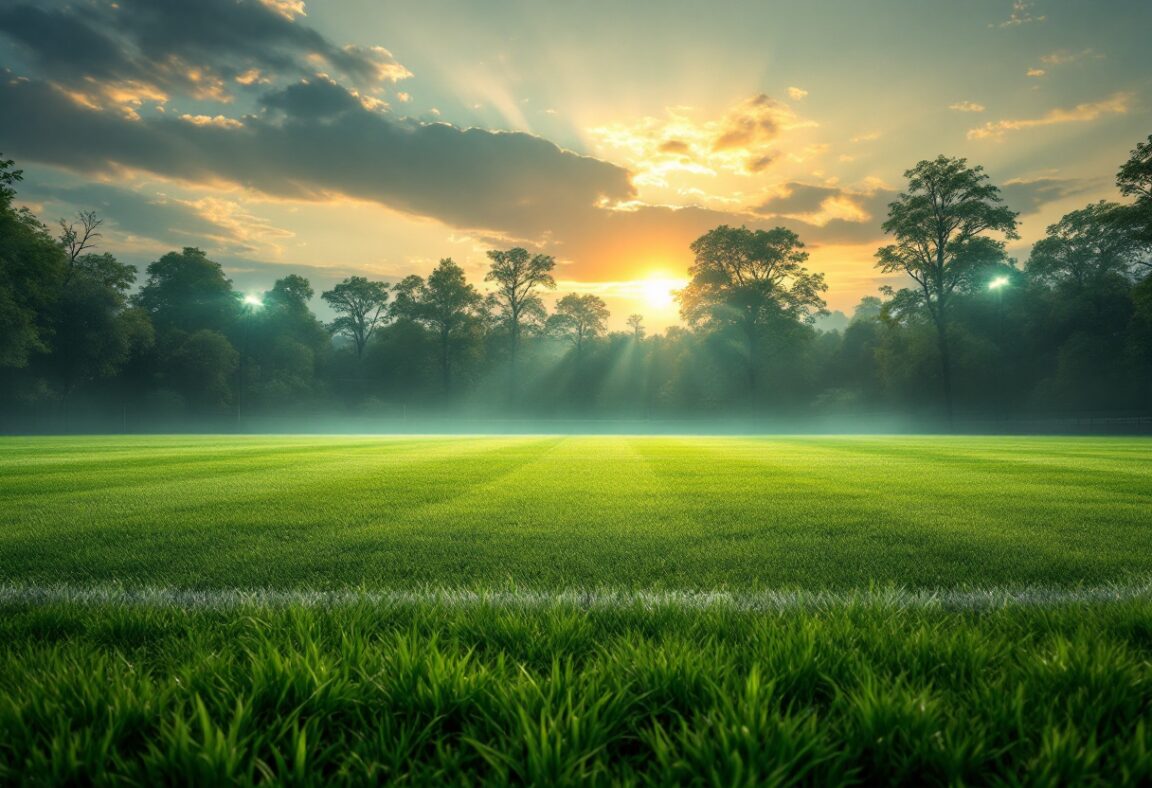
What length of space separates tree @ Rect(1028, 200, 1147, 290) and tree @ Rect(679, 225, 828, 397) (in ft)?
60.6

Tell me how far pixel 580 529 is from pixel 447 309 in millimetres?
53037

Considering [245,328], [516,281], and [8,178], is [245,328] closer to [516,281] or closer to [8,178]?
[8,178]

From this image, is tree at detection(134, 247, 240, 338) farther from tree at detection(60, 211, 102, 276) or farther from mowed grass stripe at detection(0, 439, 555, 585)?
mowed grass stripe at detection(0, 439, 555, 585)

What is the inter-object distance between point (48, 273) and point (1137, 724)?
51444 mm

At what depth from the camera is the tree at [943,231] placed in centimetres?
3512

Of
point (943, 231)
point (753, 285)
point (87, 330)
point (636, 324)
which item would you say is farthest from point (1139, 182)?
point (87, 330)

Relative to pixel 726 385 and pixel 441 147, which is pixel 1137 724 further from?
pixel 441 147

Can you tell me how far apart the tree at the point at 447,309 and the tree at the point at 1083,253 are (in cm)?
4951

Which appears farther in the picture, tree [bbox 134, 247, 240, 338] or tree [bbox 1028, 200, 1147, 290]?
tree [bbox 134, 247, 240, 338]

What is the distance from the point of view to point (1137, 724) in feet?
4.17

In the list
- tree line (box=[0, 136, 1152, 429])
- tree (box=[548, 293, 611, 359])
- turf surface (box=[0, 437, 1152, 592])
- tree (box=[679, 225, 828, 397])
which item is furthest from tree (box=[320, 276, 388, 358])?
turf surface (box=[0, 437, 1152, 592])

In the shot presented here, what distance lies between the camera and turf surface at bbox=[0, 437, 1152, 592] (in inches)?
128

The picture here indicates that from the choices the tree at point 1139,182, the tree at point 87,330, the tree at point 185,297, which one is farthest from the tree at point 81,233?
the tree at point 1139,182

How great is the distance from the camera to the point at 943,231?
36031mm
